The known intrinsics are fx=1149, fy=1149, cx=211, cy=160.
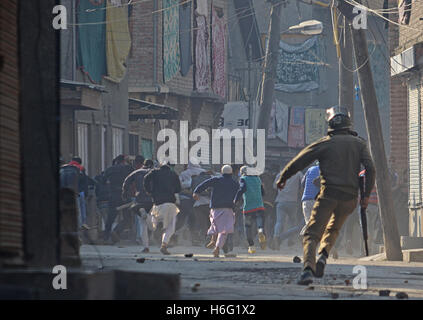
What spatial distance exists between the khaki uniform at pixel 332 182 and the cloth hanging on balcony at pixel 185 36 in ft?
91.2

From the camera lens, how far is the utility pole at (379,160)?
65.1 feet

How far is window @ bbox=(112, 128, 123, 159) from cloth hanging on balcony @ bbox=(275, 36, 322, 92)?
21.1m

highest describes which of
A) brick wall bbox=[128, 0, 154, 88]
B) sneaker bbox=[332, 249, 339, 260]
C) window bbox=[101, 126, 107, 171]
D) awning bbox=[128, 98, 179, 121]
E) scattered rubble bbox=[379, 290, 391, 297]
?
brick wall bbox=[128, 0, 154, 88]

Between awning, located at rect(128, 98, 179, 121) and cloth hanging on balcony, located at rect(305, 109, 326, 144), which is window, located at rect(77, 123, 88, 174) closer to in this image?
awning, located at rect(128, 98, 179, 121)

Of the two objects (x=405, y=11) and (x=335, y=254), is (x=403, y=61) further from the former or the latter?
(x=335, y=254)

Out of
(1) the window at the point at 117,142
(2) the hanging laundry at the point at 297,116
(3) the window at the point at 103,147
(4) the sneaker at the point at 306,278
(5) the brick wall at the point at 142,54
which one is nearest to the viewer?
(4) the sneaker at the point at 306,278

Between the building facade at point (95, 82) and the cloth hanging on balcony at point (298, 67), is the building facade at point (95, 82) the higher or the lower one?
the lower one

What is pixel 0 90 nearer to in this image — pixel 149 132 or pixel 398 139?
pixel 398 139

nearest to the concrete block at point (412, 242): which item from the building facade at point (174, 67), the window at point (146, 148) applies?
the building facade at point (174, 67)

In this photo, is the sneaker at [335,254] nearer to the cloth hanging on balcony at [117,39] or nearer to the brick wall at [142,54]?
the cloth hanging on balcony at [117,39]

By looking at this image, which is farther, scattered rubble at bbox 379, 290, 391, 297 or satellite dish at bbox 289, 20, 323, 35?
satellite dish at bbox 289, 20, 323, 35

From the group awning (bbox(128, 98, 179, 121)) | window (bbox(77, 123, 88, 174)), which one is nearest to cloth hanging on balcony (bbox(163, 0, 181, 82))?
awning (bbox(128, 98, 179, 121))

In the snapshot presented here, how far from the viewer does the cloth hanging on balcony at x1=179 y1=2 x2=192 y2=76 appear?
40.3 m

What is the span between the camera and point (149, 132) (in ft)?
127
